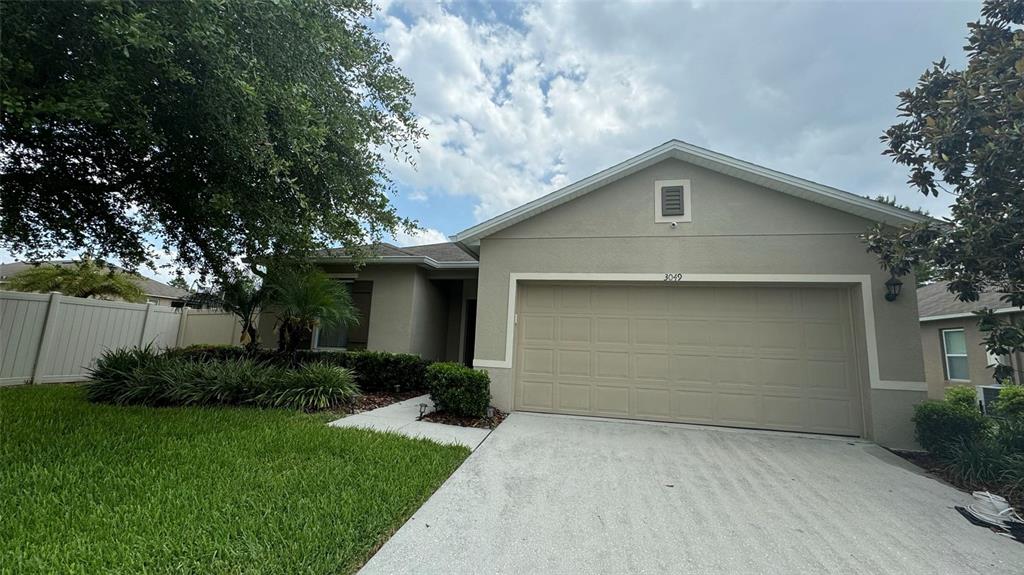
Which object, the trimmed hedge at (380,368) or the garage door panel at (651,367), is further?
the trimmed hedge at (380,368)

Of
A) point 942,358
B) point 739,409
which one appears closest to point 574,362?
point 739,409

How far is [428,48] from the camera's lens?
7812 millimetres

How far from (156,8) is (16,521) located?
170 inches

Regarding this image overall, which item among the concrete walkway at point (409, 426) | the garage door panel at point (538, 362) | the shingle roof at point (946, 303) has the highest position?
the shingle roof at point (946, 303)

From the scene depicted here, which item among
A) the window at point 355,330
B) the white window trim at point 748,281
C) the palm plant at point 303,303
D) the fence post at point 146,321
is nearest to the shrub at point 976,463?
the white window trim at point 748,281

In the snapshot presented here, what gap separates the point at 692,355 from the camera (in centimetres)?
662

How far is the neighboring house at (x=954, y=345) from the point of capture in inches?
382

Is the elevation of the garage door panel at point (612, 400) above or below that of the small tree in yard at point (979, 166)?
below

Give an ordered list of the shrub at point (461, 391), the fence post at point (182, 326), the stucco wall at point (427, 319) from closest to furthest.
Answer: the shrub at point (461, 391) < the stucco wall at point (427, 319) < the fence post at point (182, 326)

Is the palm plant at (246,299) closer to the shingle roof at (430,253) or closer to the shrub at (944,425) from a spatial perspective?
A: the shingle roof at (430,253)

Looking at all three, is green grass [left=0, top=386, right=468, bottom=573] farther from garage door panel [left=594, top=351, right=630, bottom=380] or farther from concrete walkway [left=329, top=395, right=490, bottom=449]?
garage door panel [left=594, top=351, right=630, bottom=380]

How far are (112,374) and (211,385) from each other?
1.81 m

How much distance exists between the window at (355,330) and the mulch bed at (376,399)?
2215 mm

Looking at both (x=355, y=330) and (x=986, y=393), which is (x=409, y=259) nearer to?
(x=355, y=330)
